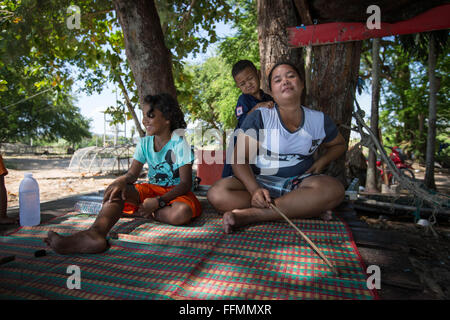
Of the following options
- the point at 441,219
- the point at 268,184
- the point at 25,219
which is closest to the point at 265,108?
the point at 268,184

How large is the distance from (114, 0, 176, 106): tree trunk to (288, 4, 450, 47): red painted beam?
1688mm

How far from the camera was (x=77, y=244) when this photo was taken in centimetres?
168

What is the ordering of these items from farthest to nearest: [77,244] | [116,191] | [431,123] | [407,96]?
[407,96]
[431,123]
[116,191]
[77,244]

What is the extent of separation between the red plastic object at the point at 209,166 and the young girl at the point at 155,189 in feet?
10.6

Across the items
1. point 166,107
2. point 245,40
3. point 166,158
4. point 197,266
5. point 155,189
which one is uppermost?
point 245,40

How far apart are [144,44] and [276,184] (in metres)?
2.45

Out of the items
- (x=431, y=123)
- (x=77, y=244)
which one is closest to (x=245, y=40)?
(x=431, y=123)

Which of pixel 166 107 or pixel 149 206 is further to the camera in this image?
pixel 166 107

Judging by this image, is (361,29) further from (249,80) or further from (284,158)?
(284,158)

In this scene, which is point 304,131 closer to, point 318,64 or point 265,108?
point 265,108

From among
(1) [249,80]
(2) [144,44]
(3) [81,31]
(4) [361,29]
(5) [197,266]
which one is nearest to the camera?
(5) [197,266]

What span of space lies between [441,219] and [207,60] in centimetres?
1988

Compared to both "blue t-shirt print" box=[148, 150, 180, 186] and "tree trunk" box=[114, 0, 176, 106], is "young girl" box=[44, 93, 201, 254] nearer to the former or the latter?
"blue t-shirt print" box=[148, 150, 180, 186]

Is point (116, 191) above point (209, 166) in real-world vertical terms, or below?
above
